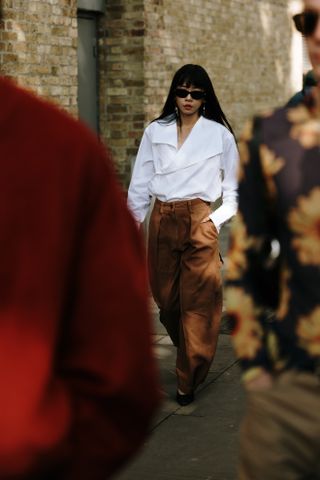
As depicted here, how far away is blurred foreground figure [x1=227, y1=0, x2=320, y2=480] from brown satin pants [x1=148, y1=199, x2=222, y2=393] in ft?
12.0

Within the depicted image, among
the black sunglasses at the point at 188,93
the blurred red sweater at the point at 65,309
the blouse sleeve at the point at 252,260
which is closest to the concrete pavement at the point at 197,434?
the black sunglasses at the point at 188,93

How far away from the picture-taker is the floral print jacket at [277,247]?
8.53 feet

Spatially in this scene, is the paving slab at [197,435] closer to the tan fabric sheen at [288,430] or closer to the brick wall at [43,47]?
the tan fabric sheen at [288,430]

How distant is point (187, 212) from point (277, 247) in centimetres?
376

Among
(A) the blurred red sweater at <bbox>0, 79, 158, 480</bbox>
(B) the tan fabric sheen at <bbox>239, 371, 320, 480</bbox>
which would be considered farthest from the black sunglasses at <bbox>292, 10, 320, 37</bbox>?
(A) the blurred red sweater at <bbox>0, 79, 158, 480</bbox>

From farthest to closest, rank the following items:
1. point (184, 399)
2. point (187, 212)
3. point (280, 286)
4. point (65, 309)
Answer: point (187, 212) → point (184, 399) → point (280, 286) → point (65, 309)

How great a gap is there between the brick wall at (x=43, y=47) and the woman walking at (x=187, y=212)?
3.50 metres

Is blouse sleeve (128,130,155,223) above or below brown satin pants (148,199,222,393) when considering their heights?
above

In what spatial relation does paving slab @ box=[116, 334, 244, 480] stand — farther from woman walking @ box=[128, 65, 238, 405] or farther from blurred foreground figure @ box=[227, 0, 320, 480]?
blurred foreground figure @ box=[227, 0, 320, 480]

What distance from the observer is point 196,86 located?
6.66 metres

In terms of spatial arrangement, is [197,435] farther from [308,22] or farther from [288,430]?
[308,22]

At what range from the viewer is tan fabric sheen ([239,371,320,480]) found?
254 centimetres

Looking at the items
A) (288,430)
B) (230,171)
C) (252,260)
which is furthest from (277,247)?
(230,171)

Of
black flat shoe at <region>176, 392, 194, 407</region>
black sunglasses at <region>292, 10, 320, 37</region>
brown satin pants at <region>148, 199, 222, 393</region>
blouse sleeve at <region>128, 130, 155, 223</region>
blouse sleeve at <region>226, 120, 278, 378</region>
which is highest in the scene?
black sunglasses at <region>292, 10, 320, 37</region>
